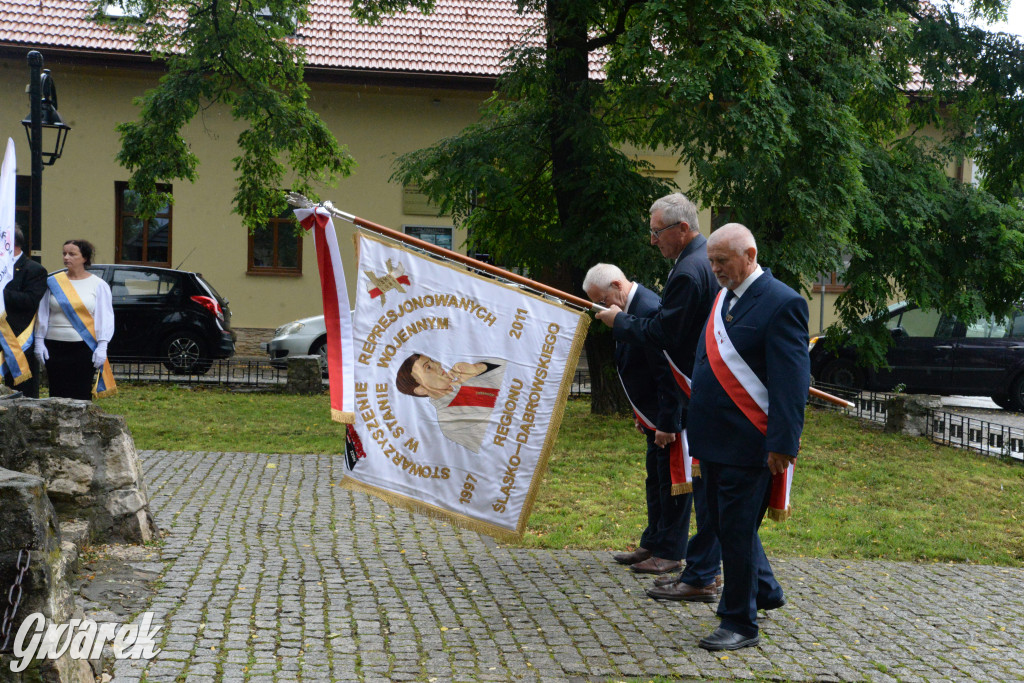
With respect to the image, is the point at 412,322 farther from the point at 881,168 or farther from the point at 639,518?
the point at 881,168

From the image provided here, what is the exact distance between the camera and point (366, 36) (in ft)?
75.7

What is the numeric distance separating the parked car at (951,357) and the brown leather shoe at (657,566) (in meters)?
11.9

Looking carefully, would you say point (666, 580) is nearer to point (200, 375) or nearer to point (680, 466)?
point (680, 466)

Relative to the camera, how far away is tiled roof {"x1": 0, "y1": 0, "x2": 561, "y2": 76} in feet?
71.3

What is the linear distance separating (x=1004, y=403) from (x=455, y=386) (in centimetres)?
1498

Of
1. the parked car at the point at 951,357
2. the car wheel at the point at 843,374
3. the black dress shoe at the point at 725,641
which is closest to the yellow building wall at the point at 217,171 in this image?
the car wheel at the point at 843,374

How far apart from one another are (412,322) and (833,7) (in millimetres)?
7814

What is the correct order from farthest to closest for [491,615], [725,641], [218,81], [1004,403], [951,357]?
[1004,403]
[951,357]
[218,81]
[491,615]
[725,641]

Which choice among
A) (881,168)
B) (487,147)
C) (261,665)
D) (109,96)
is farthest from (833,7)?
(109,96)

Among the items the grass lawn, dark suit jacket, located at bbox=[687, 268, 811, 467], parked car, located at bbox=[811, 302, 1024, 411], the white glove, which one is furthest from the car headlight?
dark suit jacket, located at bbox=[687, 268, 811, 467]

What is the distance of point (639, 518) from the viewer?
766 cm

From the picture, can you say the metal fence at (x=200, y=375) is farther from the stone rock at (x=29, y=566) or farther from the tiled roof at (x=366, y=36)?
the stone rock at (x=29, y=566)

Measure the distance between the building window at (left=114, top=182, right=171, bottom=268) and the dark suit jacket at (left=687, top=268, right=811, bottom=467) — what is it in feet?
65.5

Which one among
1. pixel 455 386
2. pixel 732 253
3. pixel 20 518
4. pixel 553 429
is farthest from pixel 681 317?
pixel 20 518
